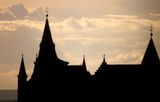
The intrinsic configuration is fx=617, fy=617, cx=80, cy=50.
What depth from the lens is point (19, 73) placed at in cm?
10919

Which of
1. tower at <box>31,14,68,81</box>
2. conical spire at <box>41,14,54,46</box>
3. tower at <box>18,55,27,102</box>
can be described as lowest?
tower at <box>18,55,27,102</box>

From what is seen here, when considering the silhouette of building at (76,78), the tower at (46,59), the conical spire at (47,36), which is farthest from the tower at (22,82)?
the conical spire at (47,36)

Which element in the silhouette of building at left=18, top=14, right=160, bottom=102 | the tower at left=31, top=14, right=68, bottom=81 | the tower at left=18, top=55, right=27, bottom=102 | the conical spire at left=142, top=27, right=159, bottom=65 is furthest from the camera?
the tower at left=18, top=55, right=27, bottom=102

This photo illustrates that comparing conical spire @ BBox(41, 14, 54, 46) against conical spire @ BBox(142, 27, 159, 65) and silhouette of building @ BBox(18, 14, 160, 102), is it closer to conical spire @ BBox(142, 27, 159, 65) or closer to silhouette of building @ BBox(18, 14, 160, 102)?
silhouette of building @ BBox(18, 14, 160, 102)

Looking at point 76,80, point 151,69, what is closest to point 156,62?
point 151,69

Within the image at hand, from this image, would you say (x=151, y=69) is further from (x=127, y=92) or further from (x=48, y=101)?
(x=48, y=101)

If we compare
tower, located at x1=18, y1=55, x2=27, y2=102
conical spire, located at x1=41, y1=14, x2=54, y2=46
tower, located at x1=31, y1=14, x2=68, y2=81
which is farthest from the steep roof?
tower, located at x1=18, y1=55, x2=27, y2=102

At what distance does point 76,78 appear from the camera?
108 m

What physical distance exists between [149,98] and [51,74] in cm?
1689

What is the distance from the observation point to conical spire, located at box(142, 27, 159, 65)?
99.5 metres

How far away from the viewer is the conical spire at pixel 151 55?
326ft

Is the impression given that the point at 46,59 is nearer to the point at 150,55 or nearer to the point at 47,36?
the point at 47,36

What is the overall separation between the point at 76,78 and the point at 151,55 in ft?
50.2

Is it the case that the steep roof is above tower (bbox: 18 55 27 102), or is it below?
above
